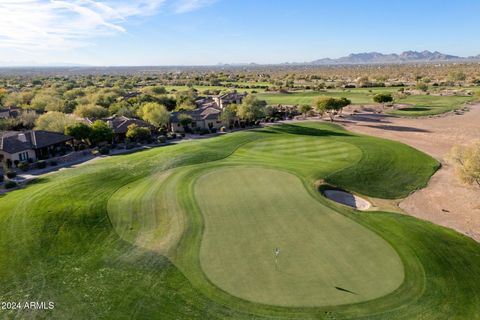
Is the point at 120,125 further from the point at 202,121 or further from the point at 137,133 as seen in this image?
the point at 202,121

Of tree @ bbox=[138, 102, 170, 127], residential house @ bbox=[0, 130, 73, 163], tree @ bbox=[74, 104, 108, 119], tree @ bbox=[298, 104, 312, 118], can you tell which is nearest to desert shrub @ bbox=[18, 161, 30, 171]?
residential house @ bbox=[0, 130, 73, 163]

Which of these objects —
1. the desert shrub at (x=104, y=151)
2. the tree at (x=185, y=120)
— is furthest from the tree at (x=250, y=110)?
the desert shrub at (x=104, y=151)

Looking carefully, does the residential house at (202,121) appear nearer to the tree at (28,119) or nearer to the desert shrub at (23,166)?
the tree at (28,119)

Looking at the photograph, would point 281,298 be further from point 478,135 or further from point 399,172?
point 478,135

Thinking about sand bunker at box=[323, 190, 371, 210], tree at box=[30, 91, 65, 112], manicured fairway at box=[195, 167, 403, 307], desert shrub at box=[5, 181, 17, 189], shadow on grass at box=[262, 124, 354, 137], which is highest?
tree at box=[30, 91, 65, 112]

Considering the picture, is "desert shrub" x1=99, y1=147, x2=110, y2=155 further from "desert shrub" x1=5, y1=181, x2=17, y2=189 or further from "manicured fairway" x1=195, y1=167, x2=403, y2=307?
"manicured fairway" x1=195, y1=167, x2=403, y2=307

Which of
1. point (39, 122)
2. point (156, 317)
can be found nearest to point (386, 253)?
point (156, 317)
